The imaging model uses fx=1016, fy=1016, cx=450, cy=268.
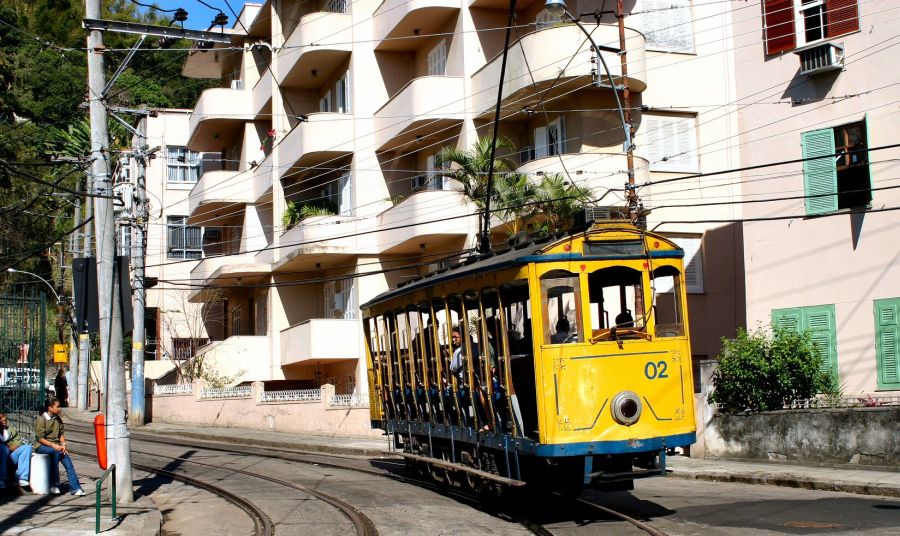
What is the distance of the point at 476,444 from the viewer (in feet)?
46.2

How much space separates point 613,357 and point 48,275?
4738 centimetres

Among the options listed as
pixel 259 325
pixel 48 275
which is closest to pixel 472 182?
pixel 259 325

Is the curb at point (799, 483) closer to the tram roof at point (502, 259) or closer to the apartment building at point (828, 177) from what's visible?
the apartment building at point (828, 177)

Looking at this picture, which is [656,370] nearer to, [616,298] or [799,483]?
[616,298]

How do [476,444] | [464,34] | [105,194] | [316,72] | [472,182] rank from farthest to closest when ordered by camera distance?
[316,72], [464,34], [472,182], [105,194], [476,444]

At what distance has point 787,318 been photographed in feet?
71.4

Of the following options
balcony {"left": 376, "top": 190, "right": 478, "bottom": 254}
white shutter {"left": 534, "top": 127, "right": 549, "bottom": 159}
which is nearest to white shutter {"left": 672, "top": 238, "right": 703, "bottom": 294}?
white shutter {"left": 534, "top": 127, "right": 549, "bottom": 159}

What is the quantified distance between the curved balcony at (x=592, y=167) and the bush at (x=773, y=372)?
6.35m

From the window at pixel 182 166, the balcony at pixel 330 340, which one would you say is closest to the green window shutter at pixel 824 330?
the balcony at pixel 330 340

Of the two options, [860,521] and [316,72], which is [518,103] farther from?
[860,521]

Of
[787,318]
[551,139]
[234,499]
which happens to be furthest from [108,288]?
[551,139]

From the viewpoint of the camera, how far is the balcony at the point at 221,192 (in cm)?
3959

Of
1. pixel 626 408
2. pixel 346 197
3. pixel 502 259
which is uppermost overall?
pixel 346 197

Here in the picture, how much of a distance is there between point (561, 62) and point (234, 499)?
1373 cm
